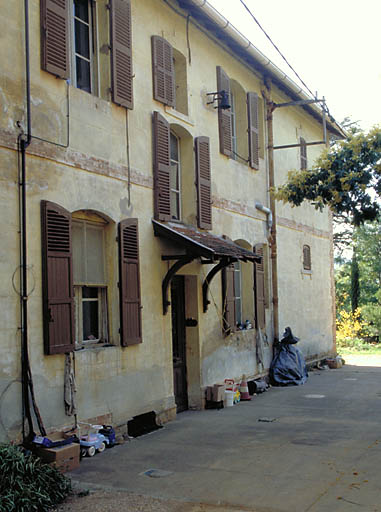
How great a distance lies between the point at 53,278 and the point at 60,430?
6.11ft

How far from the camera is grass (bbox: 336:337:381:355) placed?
23.1 m

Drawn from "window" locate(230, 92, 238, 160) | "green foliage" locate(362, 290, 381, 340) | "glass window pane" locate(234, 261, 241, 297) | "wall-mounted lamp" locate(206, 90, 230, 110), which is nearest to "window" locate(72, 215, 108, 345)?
"wall-mounted lamp" locate(206, 90, 230, 110)

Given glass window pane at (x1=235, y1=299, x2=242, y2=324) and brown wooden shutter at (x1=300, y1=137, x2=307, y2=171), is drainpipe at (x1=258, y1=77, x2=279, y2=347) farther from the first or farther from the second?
brown wooden shutter at (x1=300, y1=137, x2=307, y2=171)

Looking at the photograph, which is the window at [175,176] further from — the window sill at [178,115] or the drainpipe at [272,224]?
the drainpipe at [272,224]

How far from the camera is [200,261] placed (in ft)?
36.0

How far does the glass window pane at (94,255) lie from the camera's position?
8406mm

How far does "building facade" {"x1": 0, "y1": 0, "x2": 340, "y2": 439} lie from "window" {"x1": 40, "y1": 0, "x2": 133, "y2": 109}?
3 cm

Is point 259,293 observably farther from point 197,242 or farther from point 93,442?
point 93,442

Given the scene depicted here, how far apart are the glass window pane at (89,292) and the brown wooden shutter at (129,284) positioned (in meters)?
0.36

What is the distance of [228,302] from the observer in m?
12.0

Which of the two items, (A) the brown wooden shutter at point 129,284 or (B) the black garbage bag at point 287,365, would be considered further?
(B) the black garbage bag at point 287,365

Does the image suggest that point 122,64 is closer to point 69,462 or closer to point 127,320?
point 127,320

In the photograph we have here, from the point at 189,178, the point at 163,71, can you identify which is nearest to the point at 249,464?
the point at 189,178

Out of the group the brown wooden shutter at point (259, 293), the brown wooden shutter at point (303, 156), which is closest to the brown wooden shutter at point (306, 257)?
the brown wooden shutter at point (303, 156)
